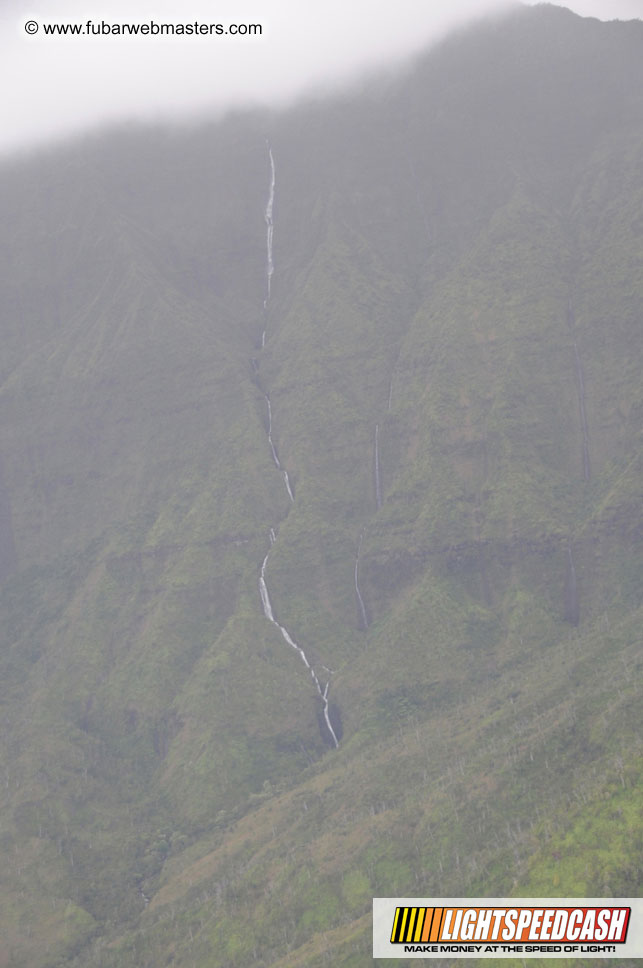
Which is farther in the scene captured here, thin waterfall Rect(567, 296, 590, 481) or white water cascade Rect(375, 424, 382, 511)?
white water cascade Rect(375, 424, 382, 511)

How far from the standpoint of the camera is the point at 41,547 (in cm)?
18475

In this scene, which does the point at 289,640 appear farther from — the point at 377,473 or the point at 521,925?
the point at 521,925

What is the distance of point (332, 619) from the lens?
15425 centimetres

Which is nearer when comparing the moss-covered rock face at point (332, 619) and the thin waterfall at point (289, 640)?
the moss-covered rock face at point (332, 619)

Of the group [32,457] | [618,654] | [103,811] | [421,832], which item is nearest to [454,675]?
[618,654]

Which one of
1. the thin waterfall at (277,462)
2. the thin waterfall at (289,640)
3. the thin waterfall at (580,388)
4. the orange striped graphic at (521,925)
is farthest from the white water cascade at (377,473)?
the orange striped graphic at (521,925)

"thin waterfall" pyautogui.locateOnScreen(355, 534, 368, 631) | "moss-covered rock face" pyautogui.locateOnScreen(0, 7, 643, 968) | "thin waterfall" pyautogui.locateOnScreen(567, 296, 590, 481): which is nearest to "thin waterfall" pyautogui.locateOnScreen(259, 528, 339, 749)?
"moss-covered rock face" pyautogui.locateOnScreen(0, 7, 643, 968)

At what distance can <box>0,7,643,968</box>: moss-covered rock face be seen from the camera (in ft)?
318

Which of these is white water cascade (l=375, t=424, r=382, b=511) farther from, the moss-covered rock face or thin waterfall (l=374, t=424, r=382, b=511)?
the moss-covered rock face

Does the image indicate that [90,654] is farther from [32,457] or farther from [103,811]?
[32,457]

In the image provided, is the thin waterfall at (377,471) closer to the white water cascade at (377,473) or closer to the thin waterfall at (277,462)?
the white water cascade at (377,473)

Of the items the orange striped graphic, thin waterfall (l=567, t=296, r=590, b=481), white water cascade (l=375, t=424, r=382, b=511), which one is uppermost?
thin waterfall (l=567, t=296, r=590, b=481)

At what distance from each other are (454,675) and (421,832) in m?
39.2

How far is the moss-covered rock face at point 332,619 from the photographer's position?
3821 inches
